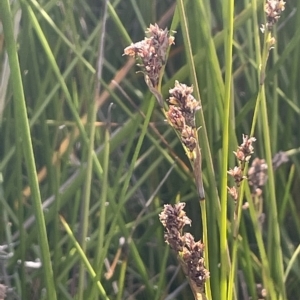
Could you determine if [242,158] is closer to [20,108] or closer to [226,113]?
[226,113]

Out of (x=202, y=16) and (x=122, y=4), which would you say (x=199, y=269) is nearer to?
(x=202, y=16)

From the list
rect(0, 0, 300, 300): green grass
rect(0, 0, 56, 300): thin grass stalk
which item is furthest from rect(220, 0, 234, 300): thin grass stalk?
rect(0, 0, 56, 300): thin grass stalk

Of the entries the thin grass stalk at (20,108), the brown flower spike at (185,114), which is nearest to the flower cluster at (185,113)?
the brown flower spike at (185,114)

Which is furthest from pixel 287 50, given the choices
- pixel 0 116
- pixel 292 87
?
pixel 0 116

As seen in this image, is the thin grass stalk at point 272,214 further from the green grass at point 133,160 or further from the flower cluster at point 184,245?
the flower cluster at point 184,245

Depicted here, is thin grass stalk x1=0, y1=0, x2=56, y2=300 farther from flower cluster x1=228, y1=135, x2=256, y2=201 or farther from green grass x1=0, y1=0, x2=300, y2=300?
flower cluster x1=228, y1=135, x2=256, y2=201

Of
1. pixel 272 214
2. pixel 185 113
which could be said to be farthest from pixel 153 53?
pixel 272 214
